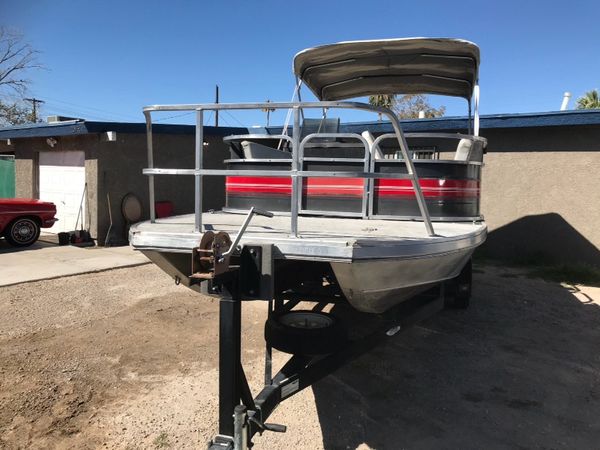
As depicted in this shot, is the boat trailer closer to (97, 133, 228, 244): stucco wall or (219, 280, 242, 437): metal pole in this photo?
(219, 280, 242, 437): metal pole

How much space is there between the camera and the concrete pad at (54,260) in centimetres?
698

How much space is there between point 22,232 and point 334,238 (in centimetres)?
896

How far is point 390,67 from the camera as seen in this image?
5.25m

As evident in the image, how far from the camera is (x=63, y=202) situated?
1126cm

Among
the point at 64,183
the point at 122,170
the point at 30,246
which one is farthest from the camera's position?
the point at 64,183

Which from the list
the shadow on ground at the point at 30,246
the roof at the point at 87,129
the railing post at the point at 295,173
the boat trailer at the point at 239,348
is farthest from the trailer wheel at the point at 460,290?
the shadow on ground at the point at 30,246

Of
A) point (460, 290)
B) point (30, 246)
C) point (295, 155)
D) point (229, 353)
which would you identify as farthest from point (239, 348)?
point (30, 246)

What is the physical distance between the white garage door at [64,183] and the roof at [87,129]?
1.89 ft

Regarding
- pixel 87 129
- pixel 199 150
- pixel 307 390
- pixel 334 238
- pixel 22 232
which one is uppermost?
pixel 87 129

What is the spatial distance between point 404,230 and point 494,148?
6.73m

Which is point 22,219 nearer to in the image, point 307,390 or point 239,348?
point 307,390

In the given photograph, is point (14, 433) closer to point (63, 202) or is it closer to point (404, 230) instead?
point (404, 230)

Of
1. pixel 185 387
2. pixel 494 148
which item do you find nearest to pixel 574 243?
pixel 494 148

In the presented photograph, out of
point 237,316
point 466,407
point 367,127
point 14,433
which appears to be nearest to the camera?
point 237,316
